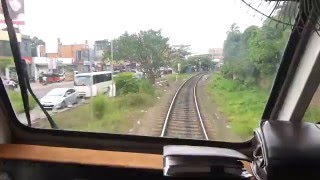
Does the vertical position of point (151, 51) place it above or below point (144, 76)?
above

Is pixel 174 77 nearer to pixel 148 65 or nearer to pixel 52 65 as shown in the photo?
pixel 148 65

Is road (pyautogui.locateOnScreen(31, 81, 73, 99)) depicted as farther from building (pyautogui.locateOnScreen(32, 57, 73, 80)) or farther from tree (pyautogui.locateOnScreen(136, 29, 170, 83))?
tree (pyautogui.locateOnScreen(136, 29, 170, 83))

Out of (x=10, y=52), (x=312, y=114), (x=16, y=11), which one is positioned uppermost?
(x=16, y=11)

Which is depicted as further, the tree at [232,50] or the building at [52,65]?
the building at [52,65]

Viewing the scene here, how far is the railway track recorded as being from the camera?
2.37 m

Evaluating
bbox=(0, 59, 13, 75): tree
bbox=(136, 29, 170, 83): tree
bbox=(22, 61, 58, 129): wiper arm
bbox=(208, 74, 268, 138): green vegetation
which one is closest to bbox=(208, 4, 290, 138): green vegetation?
bbox=(208, 74, 268, 138): green vegetation

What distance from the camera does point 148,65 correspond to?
7.38ft

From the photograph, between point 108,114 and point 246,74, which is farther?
point 108,114

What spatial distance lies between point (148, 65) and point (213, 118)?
60 cm

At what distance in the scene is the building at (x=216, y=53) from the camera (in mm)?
2111

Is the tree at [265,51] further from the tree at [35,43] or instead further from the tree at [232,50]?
the tree at [35,43]

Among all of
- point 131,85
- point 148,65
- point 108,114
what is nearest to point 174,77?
point 148,65

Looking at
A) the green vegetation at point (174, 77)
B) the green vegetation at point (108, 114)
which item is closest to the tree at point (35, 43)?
the green vegetation at point (108, 114)

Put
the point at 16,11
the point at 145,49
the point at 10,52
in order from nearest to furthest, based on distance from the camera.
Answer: the point at 16,11 → the point at 10,52 → the point at 145,49
